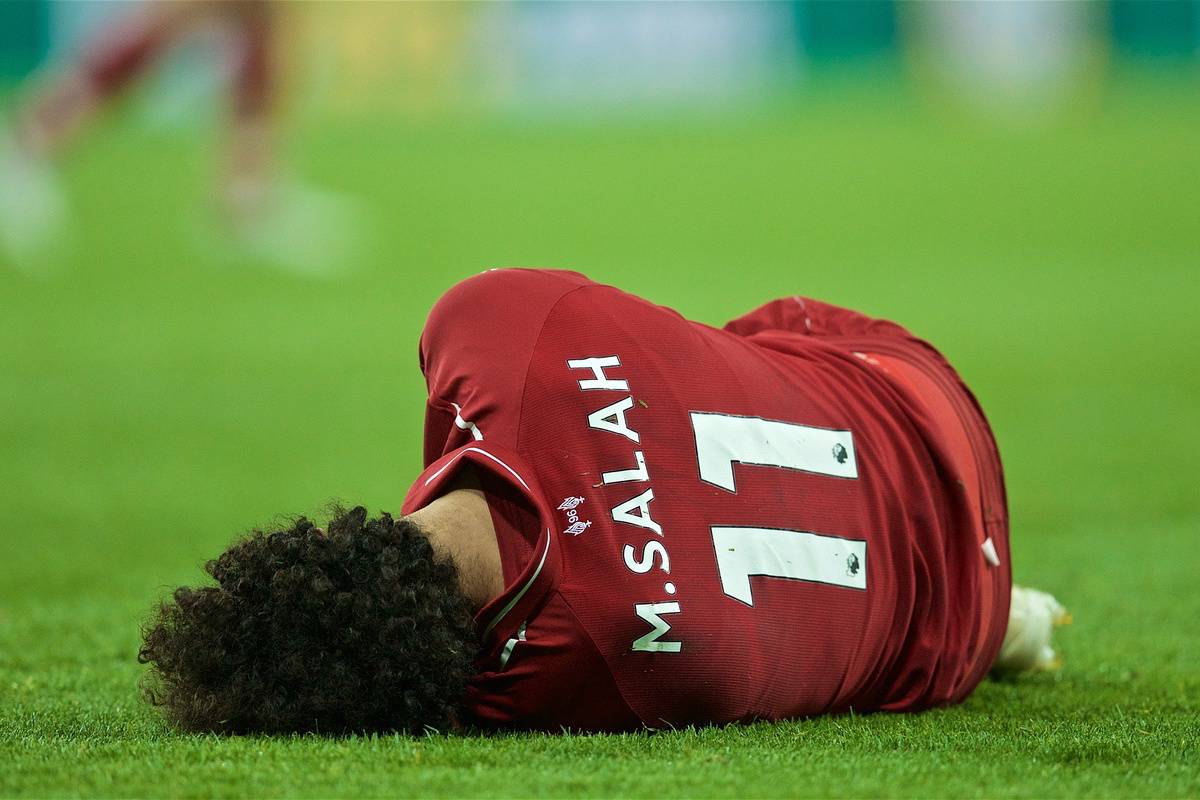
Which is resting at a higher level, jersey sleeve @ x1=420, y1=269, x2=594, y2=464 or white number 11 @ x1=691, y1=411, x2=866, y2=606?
jersey sleeve @ x1=420, y1=269, x2=594, y2=464

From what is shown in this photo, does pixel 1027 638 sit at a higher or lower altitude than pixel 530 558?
lower

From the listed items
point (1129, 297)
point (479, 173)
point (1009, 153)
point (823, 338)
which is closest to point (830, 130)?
point (1009, 153)

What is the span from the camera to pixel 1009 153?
15.1 meters

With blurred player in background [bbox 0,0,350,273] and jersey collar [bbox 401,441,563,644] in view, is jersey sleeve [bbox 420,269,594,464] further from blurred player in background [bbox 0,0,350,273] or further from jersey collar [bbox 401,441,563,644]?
blurred player in background [bbox 0,0,350,273]

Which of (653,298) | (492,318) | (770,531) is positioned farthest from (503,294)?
(653,298)

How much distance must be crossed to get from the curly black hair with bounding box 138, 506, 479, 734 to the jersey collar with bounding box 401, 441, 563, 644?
32 mm

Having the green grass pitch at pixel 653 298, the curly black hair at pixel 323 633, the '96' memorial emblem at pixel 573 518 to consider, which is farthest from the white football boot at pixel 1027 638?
the curly black hair at pixel 323 633

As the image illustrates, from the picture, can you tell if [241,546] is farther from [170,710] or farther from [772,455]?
[772,455]

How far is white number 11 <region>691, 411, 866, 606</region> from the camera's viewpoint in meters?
1.92

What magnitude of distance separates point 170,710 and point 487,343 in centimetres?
59

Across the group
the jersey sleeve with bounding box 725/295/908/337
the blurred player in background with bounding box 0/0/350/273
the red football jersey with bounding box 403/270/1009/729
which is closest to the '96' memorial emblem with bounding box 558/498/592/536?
the red football jersey with bounding box 403/270/1009/729

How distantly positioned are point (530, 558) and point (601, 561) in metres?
0.08

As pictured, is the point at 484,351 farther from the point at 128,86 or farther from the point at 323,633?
the point at 128,86

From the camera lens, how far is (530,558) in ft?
6.01
